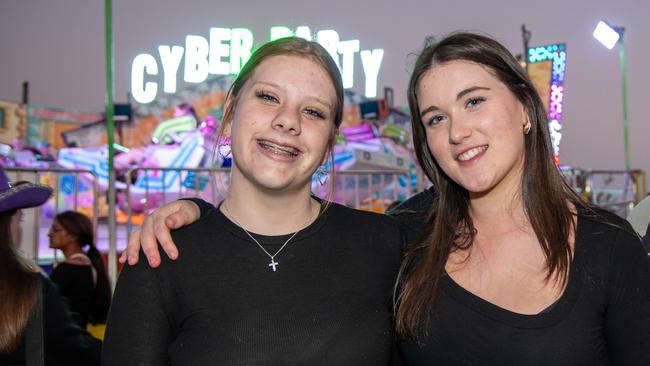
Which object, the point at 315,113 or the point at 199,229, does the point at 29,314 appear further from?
the point at 315,113

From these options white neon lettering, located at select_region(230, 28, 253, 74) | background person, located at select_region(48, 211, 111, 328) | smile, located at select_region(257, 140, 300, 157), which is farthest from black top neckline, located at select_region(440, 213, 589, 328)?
white neon lettering, located at select_region(230, 28, 253, 74)

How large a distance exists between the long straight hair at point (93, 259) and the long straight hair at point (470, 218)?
3.69m

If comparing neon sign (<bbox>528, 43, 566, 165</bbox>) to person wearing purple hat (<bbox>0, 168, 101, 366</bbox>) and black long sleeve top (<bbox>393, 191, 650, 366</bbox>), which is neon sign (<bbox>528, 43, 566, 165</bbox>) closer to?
black long sleeve top (<bbox>393, 191, 650, 366</bbox>)

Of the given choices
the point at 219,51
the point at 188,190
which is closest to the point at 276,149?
the point at 188,190

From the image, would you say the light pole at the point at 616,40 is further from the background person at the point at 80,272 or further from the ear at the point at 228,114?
the ear at the point at 228,114

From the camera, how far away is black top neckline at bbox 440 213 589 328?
1.67 meters

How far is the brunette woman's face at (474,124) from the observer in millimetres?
1902

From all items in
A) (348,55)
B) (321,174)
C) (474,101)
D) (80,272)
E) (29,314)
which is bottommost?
(80,272)

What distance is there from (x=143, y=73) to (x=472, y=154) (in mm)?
9938

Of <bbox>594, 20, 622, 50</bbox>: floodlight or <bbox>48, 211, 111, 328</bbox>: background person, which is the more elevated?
<bbox>594, 20, 622, 50</bbox>: floodlight

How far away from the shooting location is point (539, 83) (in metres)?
12.3

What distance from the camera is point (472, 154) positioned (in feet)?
6.30

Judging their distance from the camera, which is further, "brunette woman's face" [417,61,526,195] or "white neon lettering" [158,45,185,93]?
"white neon lettering" [158,45,185,93]

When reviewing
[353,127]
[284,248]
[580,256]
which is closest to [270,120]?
[284,248]
